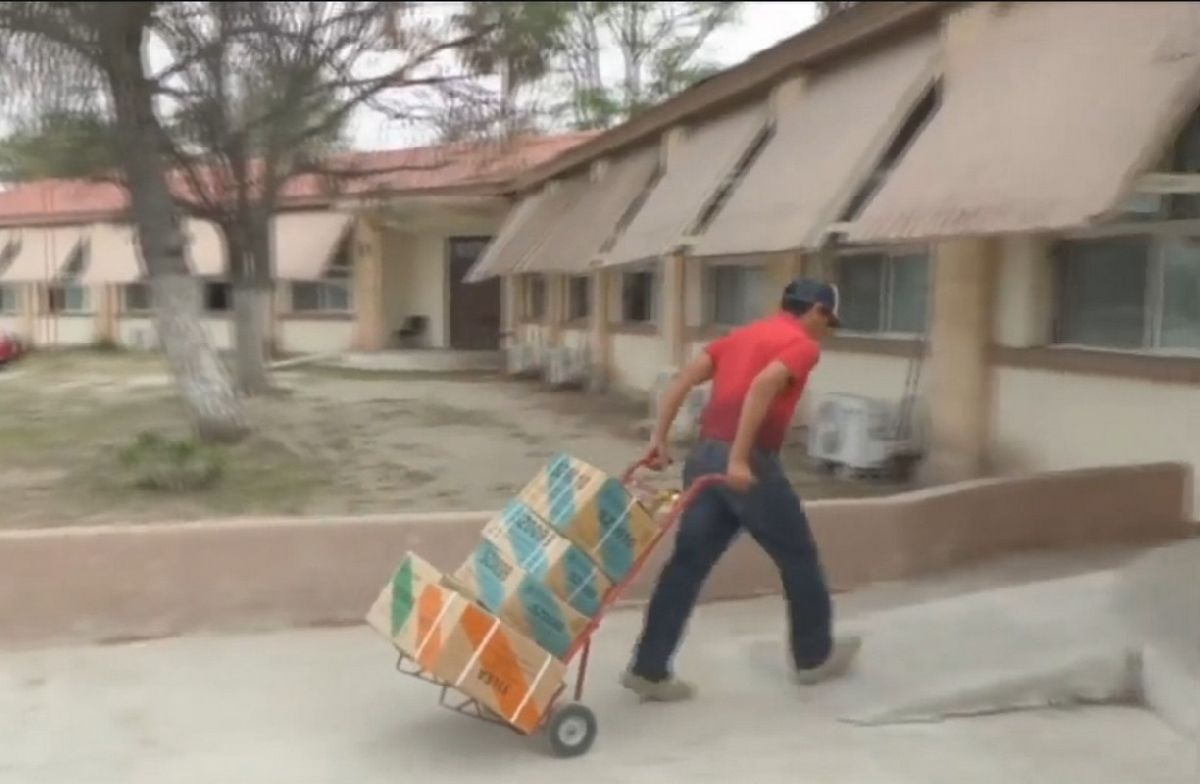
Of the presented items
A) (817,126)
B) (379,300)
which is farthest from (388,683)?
(379,300)

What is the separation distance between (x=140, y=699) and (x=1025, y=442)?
5145 mm

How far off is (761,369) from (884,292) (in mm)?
5303

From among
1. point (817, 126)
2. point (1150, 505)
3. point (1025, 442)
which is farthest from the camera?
point (817, 126)

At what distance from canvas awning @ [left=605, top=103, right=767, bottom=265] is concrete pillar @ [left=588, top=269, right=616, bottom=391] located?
10.7 ft

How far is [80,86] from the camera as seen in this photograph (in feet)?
22.0

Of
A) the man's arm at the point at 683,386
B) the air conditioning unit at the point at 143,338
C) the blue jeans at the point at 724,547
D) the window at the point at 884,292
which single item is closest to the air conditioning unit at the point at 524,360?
the window at the point at 884,292

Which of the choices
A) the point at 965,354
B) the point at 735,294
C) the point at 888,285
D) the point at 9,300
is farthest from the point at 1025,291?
the point at 9,300

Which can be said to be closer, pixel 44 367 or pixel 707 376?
pixel 707 376

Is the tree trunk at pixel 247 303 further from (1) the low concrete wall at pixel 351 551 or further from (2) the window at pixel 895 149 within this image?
(1) the low concrete wall at pixel 351 551

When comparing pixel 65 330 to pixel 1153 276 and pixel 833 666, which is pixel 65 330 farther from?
pixel 833 666

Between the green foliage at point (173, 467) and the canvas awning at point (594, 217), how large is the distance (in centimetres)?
584

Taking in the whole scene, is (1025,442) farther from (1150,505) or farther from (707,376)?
(707,376)

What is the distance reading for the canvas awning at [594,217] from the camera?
42.8ft

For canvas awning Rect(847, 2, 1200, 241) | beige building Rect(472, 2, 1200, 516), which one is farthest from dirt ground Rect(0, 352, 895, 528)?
canvas awning Rect(847, 2, 1200, 241)
